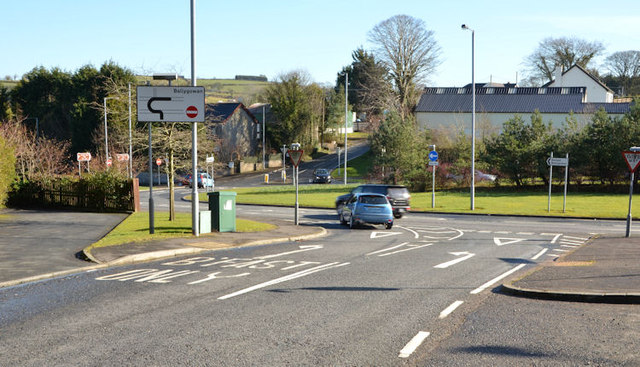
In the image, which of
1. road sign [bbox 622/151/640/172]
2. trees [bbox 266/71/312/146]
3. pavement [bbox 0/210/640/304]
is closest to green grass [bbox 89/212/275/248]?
pavement [bbox 0/210/640/304]

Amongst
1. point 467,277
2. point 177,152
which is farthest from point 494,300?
point 177,152

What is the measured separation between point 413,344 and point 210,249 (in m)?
10.7

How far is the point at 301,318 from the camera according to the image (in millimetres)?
8508

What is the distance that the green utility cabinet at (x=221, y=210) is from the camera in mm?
21281

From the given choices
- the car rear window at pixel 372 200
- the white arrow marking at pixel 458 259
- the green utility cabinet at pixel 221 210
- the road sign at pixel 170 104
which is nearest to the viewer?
the white arrow marking at pixel 458 259

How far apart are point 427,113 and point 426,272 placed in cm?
7430

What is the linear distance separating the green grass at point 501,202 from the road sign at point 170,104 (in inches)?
732

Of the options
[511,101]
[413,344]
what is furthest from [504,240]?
[511,101]

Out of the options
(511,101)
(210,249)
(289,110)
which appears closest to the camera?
(210,249)

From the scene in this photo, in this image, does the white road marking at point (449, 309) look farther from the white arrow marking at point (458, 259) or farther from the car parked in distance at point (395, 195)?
the car parked in distance at point (395, 195)

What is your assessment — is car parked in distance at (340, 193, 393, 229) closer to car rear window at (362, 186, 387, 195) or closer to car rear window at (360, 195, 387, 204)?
car rear window at (360, 195, 387, 204)

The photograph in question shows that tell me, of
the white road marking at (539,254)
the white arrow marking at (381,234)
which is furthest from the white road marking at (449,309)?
the white arrow marking at (381,234)

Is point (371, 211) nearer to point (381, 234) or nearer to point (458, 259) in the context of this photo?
point (381, 234)

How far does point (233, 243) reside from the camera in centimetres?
1852
